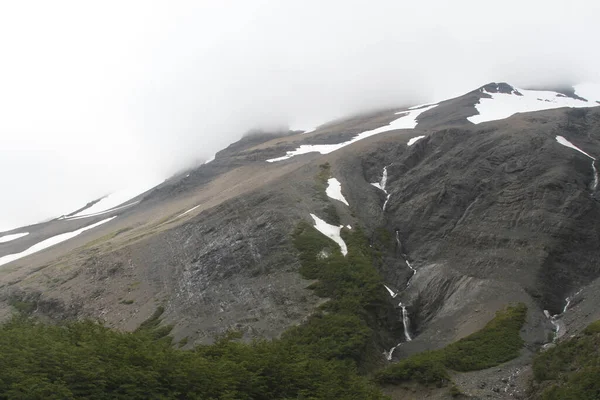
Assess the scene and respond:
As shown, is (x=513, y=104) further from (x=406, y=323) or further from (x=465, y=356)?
(x=465, y=356)

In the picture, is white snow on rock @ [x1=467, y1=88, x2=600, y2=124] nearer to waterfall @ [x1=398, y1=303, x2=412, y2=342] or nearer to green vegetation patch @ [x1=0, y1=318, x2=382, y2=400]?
waterfall @ [x1=398, y1=303, x2=412, y2=342]

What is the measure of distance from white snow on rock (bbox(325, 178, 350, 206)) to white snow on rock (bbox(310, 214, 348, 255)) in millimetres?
6990

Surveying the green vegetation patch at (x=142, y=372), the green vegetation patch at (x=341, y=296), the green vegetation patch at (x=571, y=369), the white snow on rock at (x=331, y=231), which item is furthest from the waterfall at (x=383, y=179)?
the green vegetation patch at (x=142, y=372)

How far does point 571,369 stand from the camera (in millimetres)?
31625

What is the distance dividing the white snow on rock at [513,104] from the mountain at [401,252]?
51.9 feet

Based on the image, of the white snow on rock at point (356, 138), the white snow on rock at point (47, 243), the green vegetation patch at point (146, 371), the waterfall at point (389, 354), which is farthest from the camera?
the white snow on rock at point (47, 243)

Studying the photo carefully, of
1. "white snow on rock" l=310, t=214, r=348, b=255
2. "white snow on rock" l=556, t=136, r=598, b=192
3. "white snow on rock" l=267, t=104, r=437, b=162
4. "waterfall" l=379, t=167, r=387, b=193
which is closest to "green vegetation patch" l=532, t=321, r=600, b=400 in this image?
"white snow on rock" l=310, t=214, r=348, b=255

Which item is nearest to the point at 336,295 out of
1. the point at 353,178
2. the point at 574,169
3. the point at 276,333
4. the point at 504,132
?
the point at 276,333

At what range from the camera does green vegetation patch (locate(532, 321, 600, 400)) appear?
1102 inches

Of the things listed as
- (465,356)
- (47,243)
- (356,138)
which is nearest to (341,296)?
(465,356)

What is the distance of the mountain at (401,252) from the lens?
150 feet

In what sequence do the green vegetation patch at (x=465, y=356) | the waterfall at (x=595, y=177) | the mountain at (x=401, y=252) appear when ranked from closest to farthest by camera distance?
the green vegetation patch at (x=465, y=356)
the mountain at (x=401, y=252)
the waterfall at (x=595, y=177)

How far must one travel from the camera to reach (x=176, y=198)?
105188 millimetres

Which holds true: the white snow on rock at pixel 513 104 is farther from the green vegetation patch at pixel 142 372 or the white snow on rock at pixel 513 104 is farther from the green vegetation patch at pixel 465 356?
the green vegetation patch at pixel 142 372
